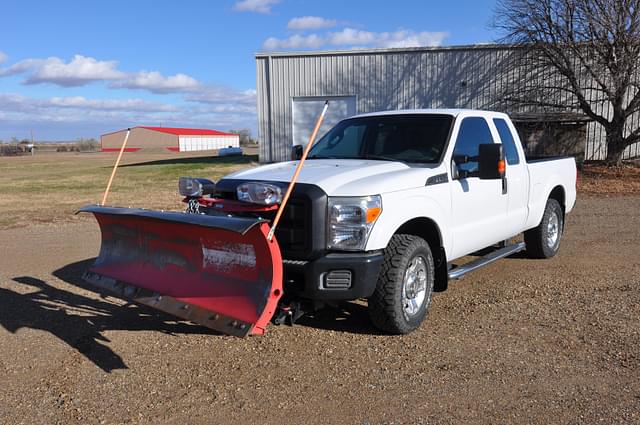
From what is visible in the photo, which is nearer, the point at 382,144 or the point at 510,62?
the point at 382,144

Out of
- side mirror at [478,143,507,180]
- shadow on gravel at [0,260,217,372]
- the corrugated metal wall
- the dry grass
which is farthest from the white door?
the corrugated metal wall

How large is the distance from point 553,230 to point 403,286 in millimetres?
4020

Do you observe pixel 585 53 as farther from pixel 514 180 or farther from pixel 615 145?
pixel 514 180

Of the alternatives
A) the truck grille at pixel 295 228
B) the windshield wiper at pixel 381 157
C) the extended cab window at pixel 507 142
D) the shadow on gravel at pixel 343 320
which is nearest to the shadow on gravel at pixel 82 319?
the shadow on gravel at pixel 343 320

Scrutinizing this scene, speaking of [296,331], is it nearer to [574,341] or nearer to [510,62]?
[574,341]

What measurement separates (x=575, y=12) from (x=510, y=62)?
4499 millimetres

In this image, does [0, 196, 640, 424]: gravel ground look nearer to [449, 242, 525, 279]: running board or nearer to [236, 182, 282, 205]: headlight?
[449, 242, 525, 279]: running board

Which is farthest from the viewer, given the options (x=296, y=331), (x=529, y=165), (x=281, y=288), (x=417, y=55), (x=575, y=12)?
(x=417, y=55)

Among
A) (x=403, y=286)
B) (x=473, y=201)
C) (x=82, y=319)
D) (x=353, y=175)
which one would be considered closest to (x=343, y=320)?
(x=403, y=286)

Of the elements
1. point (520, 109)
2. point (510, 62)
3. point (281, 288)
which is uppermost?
point (510, 62)

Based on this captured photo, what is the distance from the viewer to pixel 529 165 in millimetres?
6938

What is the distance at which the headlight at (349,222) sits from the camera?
14.4ft

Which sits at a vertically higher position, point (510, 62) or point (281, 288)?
point (510, 62)

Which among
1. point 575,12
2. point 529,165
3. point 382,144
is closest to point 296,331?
point 382,144
